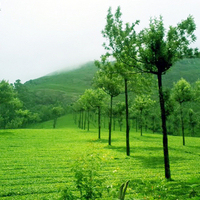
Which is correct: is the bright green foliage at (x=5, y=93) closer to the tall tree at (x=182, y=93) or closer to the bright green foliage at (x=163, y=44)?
the tall tree at (x=182, y=93)

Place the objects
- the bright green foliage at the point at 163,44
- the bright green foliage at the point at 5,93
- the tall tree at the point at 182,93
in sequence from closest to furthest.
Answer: the bright green foliage at the point at 163,44, the tall tree at the point at 182,93, the bright green foliage at the point at 5,93

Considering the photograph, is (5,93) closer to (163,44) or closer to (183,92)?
(183,92)

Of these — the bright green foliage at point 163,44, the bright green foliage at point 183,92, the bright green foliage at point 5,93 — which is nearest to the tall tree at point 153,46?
the bright green foliage at point 163,44

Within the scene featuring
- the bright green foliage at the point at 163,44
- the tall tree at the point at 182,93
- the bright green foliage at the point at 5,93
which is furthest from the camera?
→ the bright green foliage at the point at 5,93

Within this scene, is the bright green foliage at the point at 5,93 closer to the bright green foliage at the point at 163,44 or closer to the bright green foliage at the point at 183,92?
the bright green foliage at the point at 183,92

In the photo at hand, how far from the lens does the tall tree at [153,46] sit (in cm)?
1781

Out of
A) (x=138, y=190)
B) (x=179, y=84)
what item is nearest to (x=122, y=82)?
(x=179, y=84)

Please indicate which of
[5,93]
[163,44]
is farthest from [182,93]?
[5,93]

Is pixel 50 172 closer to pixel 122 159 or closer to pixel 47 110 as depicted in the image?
pixel 122 159

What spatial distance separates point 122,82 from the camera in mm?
32906

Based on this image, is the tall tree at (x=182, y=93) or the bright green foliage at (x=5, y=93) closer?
the tall tree at (x=182, y=93)

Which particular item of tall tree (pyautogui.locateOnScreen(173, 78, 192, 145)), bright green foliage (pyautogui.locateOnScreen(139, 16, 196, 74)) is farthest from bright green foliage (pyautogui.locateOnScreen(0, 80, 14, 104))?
bright green foliage (pyautogui.locateOnScreen(139, 16, 196, 74))

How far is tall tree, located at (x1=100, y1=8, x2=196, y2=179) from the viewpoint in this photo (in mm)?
17812

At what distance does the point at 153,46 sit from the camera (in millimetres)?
18406
